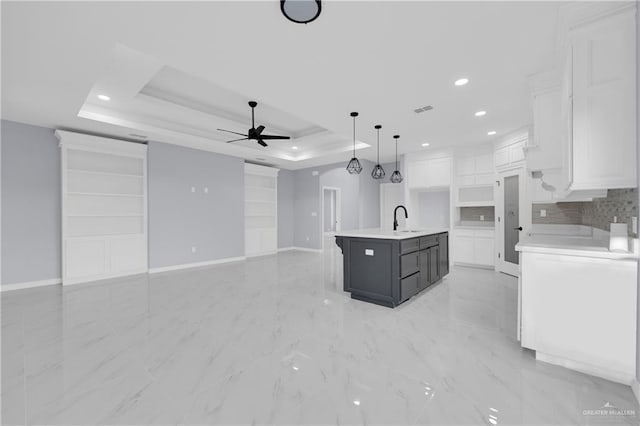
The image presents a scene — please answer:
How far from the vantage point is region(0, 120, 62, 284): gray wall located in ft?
14.5

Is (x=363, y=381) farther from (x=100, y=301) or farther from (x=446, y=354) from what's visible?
(x=100, y=301)

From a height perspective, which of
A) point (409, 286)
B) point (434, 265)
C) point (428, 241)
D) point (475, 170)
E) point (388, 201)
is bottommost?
point (409, 286)

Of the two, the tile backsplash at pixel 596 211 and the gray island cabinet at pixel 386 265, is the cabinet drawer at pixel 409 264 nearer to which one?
the gray island cabinet at pixel 386 265

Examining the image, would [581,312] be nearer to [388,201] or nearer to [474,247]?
[474,247]

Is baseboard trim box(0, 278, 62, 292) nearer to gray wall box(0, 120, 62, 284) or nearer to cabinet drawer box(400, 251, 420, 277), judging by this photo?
gray wall box(0, 120, 62, 284)

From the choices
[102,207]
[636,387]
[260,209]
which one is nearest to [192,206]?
[102,207]

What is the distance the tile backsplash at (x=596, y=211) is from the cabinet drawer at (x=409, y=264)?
78.4 inches

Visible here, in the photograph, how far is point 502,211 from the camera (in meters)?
5.34

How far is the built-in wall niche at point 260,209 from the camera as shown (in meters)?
7.82

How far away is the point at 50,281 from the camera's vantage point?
4.77 metres

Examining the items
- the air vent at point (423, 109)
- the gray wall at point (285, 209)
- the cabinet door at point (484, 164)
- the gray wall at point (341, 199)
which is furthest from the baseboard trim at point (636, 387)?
the gray wall at point (285, 209)

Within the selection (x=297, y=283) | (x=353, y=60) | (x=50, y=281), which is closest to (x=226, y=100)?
(x=353, y=60)

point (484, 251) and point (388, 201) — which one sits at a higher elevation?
point (388, 201)

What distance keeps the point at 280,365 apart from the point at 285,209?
7097 mm
